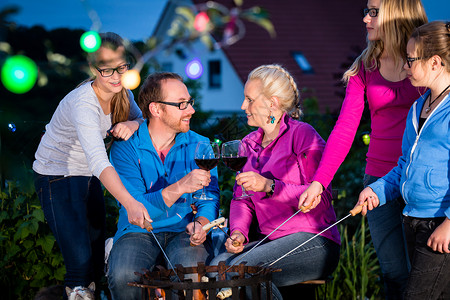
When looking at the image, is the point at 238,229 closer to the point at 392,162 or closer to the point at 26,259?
the point at 392,162

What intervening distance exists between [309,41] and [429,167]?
17008 mm

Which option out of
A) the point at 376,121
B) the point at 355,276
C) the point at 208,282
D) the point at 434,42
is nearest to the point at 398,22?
the point at 434,42

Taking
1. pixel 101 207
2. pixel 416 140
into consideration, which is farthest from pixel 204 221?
pixel 416 140

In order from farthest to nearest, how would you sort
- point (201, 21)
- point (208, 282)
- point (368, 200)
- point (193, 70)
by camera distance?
point (368, 200)
point (208, 282)
point (193, 70)
point (201, 21)

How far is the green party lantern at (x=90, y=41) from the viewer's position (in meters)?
0.74

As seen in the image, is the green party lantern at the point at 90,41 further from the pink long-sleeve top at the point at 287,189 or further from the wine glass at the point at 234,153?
the pink long-sleeve top at the point at 287,189

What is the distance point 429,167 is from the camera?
209 cm

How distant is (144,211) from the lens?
2.36 meters

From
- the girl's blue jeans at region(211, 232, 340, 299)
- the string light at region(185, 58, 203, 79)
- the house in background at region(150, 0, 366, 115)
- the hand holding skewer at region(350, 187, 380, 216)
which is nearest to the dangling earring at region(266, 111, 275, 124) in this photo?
the girl's blue jeans at region(211, 232, 340, 299)

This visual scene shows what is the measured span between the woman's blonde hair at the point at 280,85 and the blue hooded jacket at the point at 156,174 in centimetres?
54

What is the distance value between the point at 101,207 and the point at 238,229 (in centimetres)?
79

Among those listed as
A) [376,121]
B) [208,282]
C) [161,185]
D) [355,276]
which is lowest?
[355,276]

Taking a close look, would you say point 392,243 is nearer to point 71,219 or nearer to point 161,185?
point 161,185

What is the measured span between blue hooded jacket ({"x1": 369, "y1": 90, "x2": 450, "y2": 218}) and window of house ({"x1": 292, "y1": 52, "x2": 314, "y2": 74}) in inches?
617
